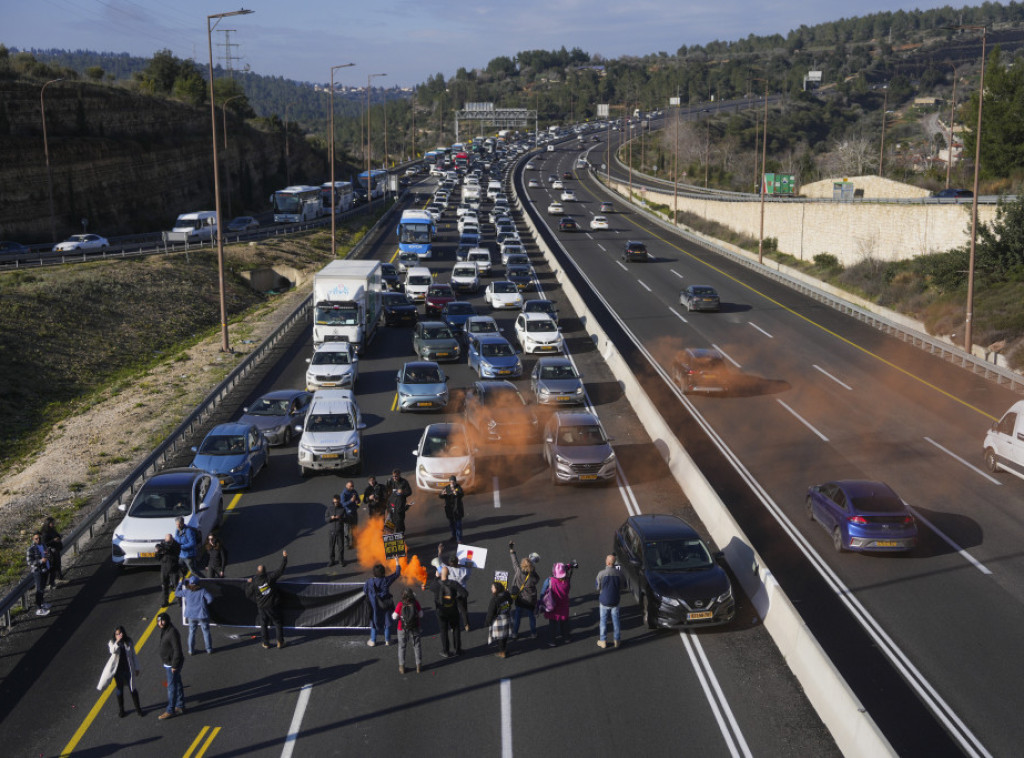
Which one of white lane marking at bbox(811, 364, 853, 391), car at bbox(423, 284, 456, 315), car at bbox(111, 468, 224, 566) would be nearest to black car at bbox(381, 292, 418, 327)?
car at bbox(423, 284, 456, 315)

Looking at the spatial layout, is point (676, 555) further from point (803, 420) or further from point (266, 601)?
point (803, 420)

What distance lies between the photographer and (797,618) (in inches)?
561

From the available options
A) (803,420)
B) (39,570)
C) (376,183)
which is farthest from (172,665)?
(376,183)

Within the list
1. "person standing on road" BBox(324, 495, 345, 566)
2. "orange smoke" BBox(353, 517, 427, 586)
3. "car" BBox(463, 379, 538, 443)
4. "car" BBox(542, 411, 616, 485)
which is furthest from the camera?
"car" BBox(463, 379, 538, 443)

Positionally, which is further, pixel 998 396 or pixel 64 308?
pixel 64 308

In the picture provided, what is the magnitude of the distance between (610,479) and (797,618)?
28.4 feet

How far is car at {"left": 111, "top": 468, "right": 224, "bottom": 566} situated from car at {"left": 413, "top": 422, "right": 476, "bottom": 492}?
4.66 metres

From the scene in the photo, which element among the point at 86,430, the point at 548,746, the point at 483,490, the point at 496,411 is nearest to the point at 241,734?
the point at 548,746

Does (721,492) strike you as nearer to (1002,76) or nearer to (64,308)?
(64,308)

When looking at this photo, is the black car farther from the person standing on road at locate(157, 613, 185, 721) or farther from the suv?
the person standing on road at locate(157, 613, 185, 721)

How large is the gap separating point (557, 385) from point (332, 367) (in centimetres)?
750

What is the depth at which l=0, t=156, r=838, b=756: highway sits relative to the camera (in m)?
12.3

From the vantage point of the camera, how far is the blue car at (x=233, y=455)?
71.7 feet

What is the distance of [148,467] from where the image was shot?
22.5 metres
